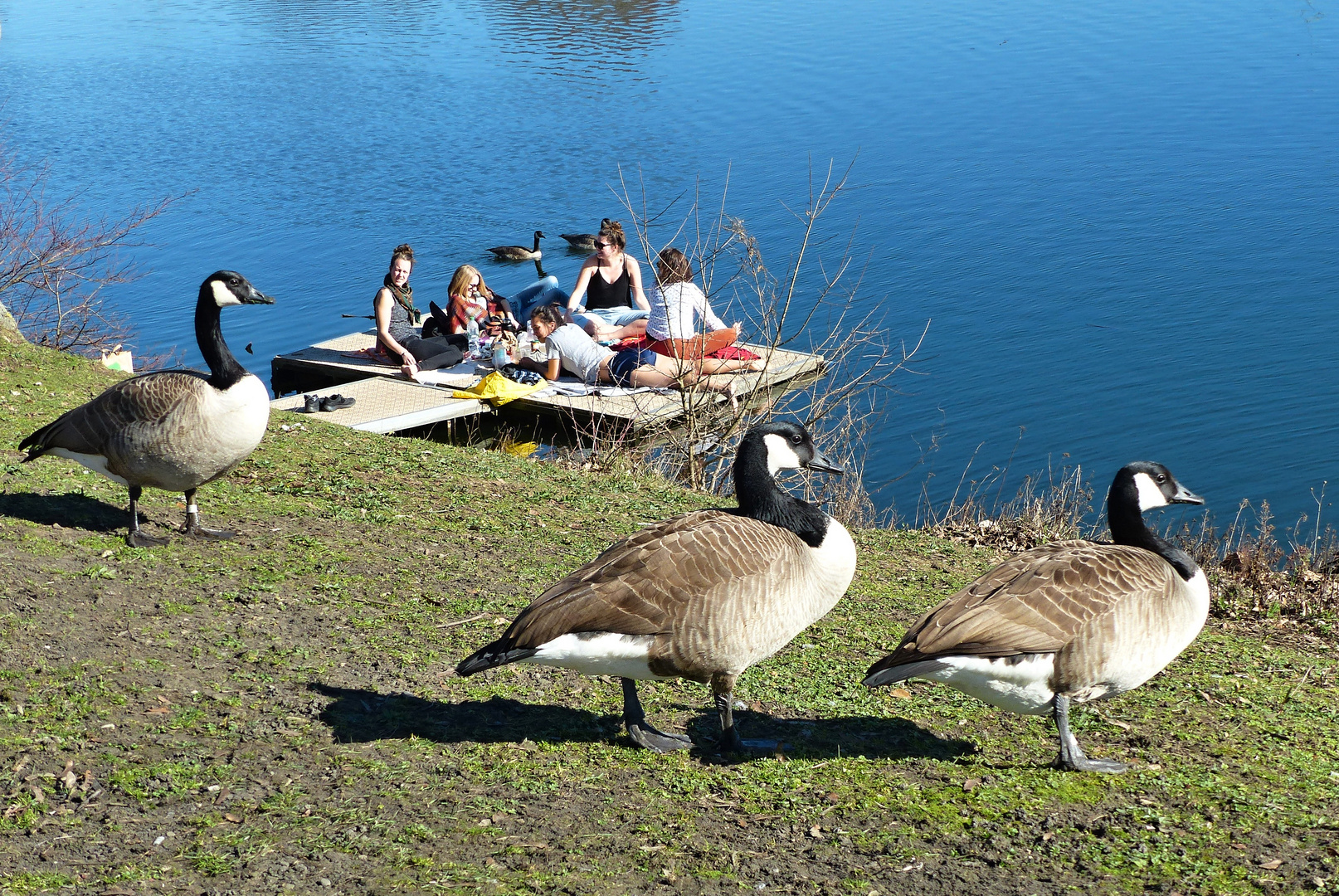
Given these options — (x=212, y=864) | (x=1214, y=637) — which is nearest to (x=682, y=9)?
(x=1214, y=637)

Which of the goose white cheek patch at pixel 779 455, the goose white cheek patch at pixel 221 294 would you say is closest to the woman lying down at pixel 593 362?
the goose white cheek patch at pixel 221 294

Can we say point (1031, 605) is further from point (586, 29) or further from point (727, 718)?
point (586, 29)

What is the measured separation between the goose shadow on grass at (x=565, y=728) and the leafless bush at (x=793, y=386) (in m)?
4.11

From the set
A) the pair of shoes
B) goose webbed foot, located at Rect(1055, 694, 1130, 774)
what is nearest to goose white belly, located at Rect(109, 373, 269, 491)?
goose webbed foot, located at Rect(1055, 694, 1130, 774)

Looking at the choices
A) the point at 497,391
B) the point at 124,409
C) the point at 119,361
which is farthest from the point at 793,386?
the point at 124,409

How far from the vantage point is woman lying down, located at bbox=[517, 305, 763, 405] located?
527 inches

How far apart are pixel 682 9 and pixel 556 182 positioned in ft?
72.4

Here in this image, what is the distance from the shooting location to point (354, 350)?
15.6m

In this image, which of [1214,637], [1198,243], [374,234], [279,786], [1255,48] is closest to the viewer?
[279,786]

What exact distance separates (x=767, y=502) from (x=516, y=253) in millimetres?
18836

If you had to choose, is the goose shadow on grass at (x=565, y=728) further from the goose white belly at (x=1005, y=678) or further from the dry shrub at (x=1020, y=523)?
the dry shrub at (x=1020, y=523)

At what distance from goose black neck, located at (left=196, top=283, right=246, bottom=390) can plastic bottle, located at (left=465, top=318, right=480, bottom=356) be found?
282 inches

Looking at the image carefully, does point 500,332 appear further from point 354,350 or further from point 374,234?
point 374,234

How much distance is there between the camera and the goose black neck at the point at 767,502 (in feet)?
17.5
